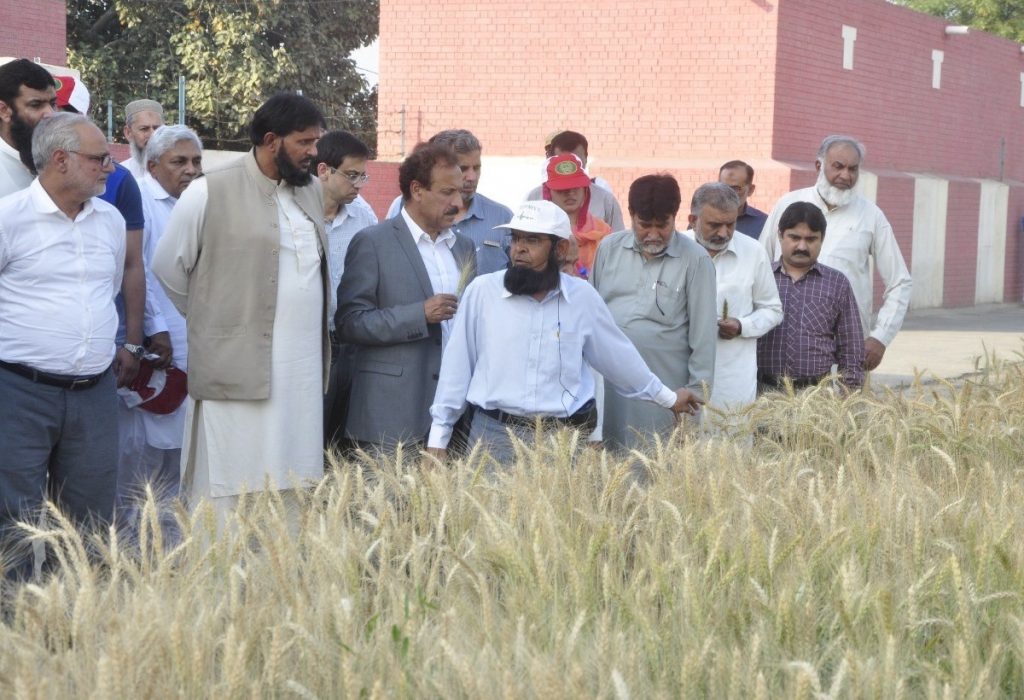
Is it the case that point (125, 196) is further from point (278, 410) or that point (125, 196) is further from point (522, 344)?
point (522, 344)

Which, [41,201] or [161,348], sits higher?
[41,201]

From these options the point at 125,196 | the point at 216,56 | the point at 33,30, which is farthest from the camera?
the point at 216,56

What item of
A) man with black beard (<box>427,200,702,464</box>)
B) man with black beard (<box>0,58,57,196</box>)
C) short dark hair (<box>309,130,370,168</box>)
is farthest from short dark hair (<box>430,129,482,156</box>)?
man with black beard (<box>0,58,57,196</box>)

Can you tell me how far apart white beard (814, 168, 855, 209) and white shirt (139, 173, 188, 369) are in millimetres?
3194

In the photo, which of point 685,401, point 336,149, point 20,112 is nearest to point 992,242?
point 336,149

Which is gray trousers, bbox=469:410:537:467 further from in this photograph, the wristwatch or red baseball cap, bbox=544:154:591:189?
red baseball cap, bbox=544:154:591:189

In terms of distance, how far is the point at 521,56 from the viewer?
2225cm

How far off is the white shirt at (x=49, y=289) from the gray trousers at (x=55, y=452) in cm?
10

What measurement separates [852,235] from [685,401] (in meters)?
2.34

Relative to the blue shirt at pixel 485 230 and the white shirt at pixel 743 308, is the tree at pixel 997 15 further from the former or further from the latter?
the blue shirt at pixel 485 230

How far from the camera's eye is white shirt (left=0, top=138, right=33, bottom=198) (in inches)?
197

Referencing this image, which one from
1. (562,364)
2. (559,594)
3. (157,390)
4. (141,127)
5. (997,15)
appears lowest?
(559,594)

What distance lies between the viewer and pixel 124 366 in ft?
17.6

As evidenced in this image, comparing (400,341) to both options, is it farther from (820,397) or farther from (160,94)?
(160,94)
